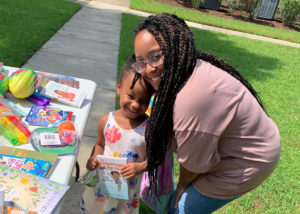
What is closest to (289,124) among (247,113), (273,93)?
(273,93)

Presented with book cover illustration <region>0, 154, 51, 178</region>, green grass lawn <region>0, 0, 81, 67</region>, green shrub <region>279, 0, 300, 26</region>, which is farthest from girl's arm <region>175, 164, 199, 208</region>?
green shrub <region>279, 0, 300, 26</region>

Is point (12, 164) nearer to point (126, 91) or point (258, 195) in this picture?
point (126, 91)

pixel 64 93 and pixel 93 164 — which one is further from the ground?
pixel 64 93

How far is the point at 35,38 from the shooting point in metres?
5.61

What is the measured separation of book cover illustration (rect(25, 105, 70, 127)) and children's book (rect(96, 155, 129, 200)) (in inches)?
15.2

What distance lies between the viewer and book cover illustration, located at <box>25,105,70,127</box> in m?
1.85

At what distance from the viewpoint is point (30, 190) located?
4.29ft

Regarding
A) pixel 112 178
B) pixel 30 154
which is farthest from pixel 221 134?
pixel 30 154

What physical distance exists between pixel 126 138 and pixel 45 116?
1.75ft

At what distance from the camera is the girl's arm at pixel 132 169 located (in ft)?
5.85

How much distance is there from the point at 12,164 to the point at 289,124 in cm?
433

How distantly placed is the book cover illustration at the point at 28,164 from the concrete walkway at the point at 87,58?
1152 mm

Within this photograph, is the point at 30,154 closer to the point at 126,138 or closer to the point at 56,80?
the point at 126,138

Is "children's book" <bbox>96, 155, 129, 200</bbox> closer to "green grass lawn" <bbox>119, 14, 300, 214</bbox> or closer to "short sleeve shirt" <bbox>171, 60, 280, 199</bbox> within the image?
"short sleeve shirt" <bbox>171, 60, 280, 199</bbox>
